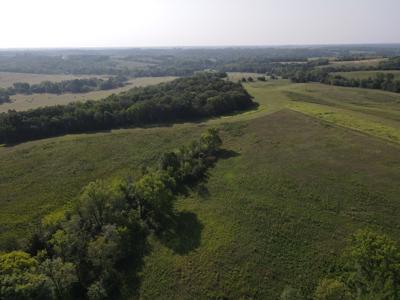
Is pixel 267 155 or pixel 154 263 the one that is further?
pixel 267 155

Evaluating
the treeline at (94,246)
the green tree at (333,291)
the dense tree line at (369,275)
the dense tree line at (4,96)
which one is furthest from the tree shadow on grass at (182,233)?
the dense tree line at (4,96)

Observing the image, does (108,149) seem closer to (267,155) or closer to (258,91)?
(267,155)

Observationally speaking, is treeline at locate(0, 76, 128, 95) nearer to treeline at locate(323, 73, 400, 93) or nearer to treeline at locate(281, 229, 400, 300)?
treeline at locate(323, 73, 400, 93)

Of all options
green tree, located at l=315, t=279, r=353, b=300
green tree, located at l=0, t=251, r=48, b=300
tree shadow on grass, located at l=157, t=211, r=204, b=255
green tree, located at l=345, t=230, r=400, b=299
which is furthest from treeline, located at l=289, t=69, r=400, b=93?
green tree, located at l=0, t=251, r=48, b=300

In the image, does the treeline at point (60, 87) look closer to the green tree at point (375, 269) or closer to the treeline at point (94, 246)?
the treeline at point (94, 246)

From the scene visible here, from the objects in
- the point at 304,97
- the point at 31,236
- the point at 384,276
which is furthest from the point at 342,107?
the point at 31,236

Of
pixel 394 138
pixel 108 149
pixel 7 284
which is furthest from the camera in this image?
pixel 108 149

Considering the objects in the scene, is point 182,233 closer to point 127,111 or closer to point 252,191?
point 252,191
